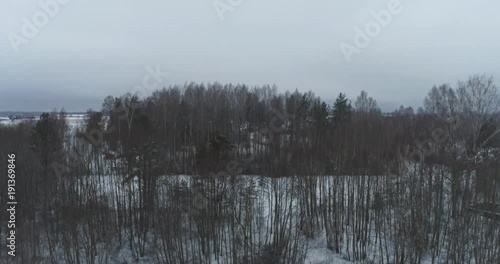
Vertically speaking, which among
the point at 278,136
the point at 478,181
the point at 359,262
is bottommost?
the point at 359,262

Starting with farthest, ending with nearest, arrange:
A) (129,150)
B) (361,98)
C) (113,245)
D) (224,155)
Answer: (361,98), (129,150), (224,155), (113,245)

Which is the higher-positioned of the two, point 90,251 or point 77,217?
point 77,217

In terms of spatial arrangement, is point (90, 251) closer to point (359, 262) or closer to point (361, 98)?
point (359, 262)

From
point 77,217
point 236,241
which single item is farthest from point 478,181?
point 77,217

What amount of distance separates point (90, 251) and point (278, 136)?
25.0 metres

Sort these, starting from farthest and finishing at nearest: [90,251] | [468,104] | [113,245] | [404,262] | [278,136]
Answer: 1. [468,104]
2. [278,136]
3. [113,245]
4. [90,251]
5. [404,262]

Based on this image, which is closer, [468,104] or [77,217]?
[77,217]

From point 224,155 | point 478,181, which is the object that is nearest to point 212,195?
point 224,155

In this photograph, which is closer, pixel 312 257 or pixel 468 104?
pixel 312 257

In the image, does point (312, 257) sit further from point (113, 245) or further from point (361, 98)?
point (361, 98)

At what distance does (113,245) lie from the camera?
85.1 feet

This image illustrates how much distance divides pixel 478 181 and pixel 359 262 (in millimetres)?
9280

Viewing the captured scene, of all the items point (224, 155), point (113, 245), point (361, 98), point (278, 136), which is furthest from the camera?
point (361, 98)

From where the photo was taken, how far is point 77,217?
23.9m
